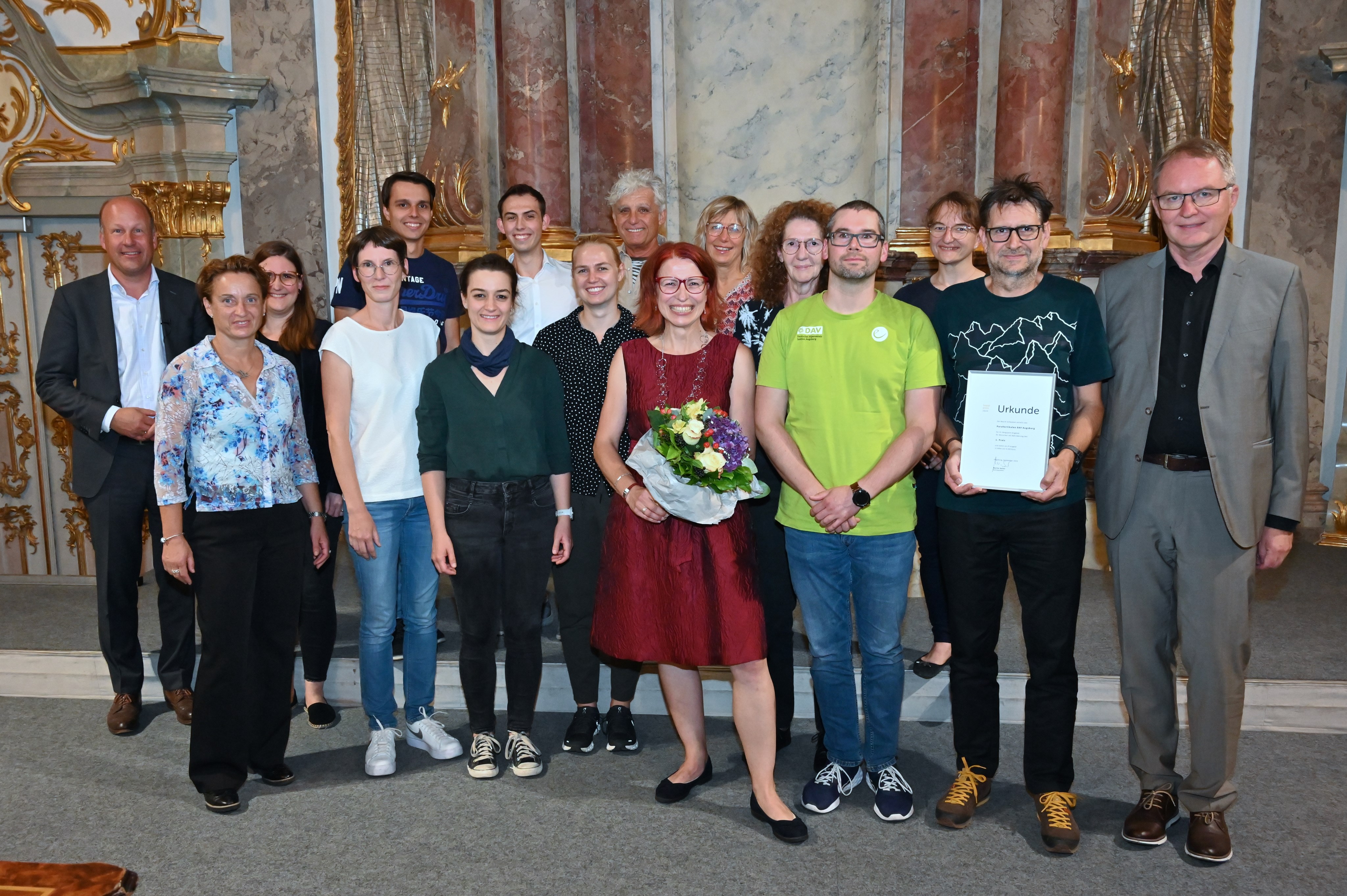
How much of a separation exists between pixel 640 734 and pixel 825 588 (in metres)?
1.26

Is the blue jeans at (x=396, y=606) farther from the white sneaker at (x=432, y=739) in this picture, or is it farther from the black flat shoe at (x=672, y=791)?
the black flat shoe at (x=672, y=791)

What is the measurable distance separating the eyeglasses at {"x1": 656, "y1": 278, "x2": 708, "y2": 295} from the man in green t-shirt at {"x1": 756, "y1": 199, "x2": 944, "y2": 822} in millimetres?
288

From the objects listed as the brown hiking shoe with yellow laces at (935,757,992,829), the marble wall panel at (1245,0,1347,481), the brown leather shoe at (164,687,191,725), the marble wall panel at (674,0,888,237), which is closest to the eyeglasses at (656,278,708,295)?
the brown hiking shoe with yellow laces at (935,757,992,829)

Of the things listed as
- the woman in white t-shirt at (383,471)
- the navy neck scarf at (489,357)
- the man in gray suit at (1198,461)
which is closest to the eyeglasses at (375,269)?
the woman in white t-shirt at (383,471)

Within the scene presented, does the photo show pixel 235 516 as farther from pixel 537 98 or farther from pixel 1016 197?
pixel 537 98

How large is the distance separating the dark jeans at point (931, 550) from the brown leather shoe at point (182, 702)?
10.2 feet

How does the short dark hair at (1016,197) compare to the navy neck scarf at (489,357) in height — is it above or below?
above

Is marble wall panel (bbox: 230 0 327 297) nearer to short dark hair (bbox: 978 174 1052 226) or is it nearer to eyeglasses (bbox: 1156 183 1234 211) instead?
short dark hair (bbox: 978 174 1052 226)

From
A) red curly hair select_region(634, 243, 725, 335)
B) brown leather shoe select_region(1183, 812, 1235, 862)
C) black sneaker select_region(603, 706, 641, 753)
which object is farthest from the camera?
black sneaker select_region(603, 706, 641, 753)

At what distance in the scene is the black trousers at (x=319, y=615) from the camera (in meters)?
4.03

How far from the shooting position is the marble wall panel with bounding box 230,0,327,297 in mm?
6992

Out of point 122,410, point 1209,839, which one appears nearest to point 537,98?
point 122,410

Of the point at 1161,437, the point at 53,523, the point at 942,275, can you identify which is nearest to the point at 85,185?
the point at 53,523

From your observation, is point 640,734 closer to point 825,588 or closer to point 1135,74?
point 825,588
